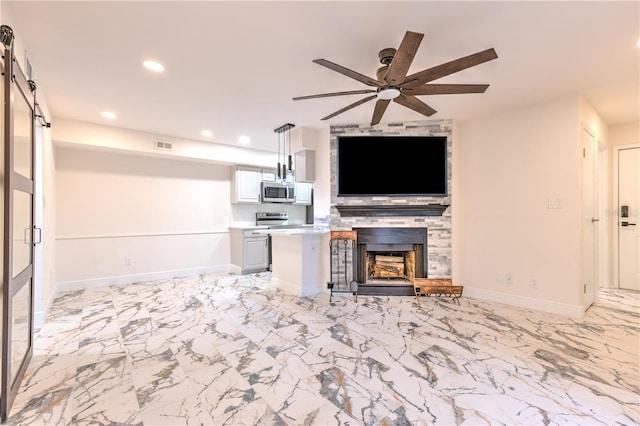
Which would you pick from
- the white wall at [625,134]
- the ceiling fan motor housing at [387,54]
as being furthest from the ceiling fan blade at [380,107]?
the white wall at [625,134]

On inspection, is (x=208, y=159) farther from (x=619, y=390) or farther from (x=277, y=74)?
(x=619, y=390)

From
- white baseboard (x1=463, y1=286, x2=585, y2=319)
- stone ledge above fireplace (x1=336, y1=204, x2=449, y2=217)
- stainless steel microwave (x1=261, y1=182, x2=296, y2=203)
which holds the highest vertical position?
stainless steel microwave (x1=261, y1=182, x2=296, y2=203)

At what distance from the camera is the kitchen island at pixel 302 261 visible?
13.7 ft

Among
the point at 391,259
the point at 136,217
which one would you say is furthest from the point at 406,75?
the point at 136,217

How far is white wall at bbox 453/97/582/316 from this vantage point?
131 inches

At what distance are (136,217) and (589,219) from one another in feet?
21.9

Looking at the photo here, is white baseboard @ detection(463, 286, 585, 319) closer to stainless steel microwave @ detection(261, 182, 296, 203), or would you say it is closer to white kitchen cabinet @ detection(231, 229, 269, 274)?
white kitchen cabinet @ detection(231, 229, 269, 274)

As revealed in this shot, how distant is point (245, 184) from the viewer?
5961 mm

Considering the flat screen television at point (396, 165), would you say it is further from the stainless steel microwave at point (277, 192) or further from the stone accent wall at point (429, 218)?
the stainless steel microwave at point (277, 192)

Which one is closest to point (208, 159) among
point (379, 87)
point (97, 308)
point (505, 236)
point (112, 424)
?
point (97, 308)

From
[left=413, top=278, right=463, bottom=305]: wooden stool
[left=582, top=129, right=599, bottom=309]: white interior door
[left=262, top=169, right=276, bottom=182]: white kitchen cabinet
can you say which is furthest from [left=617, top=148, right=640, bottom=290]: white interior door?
[left=262, top=169, right=276, bottom=182]: white kitchen cabinet

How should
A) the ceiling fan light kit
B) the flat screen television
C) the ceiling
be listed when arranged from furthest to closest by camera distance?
1. the flat screen television
2. the ceiling fan light kit
3. the ceiling

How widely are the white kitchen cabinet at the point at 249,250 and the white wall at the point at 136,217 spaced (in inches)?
11.2

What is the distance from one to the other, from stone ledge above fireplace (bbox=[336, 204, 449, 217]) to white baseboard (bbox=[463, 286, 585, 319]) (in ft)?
3.95
